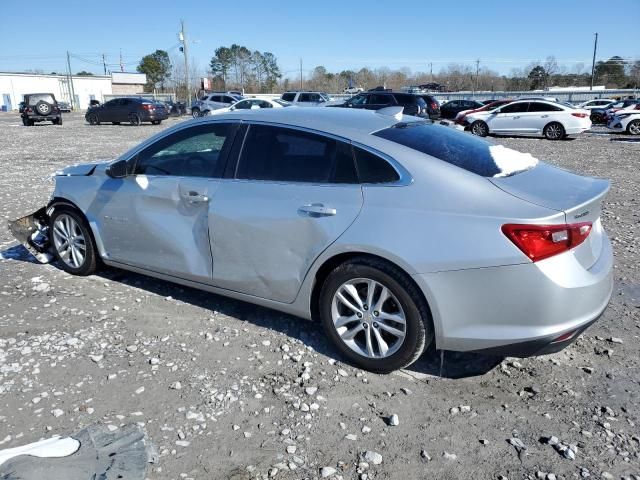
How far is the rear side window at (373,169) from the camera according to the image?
3195 mm

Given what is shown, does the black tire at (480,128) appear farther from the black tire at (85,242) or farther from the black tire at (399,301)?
the black tire at (399,301)

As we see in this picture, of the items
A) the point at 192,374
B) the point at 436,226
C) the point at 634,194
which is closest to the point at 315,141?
the point at 436,226

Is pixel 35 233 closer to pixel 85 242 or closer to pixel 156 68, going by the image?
pixel 85 242

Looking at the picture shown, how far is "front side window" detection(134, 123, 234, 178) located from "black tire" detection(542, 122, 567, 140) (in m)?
19.4

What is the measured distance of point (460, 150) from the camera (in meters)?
3.42

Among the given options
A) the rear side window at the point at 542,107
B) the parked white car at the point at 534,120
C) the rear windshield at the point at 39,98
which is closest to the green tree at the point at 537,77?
the parked white car at the point at 534,120

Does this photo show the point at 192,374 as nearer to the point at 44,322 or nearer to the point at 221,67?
the point at 44,322

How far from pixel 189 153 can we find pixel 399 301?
2.12 metres

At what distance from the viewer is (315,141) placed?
139 inches

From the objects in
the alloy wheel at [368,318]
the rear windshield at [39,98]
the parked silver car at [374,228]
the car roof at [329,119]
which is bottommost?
the alloy wheel at [368,318]

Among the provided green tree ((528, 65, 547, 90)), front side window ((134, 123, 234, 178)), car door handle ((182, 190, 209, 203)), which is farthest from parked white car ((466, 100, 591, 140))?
green tree ((528, 65, 547, 90))

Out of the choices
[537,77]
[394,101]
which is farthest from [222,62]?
[394,101]

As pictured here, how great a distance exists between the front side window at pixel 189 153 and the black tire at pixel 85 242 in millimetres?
907

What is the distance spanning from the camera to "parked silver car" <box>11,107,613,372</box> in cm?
283
